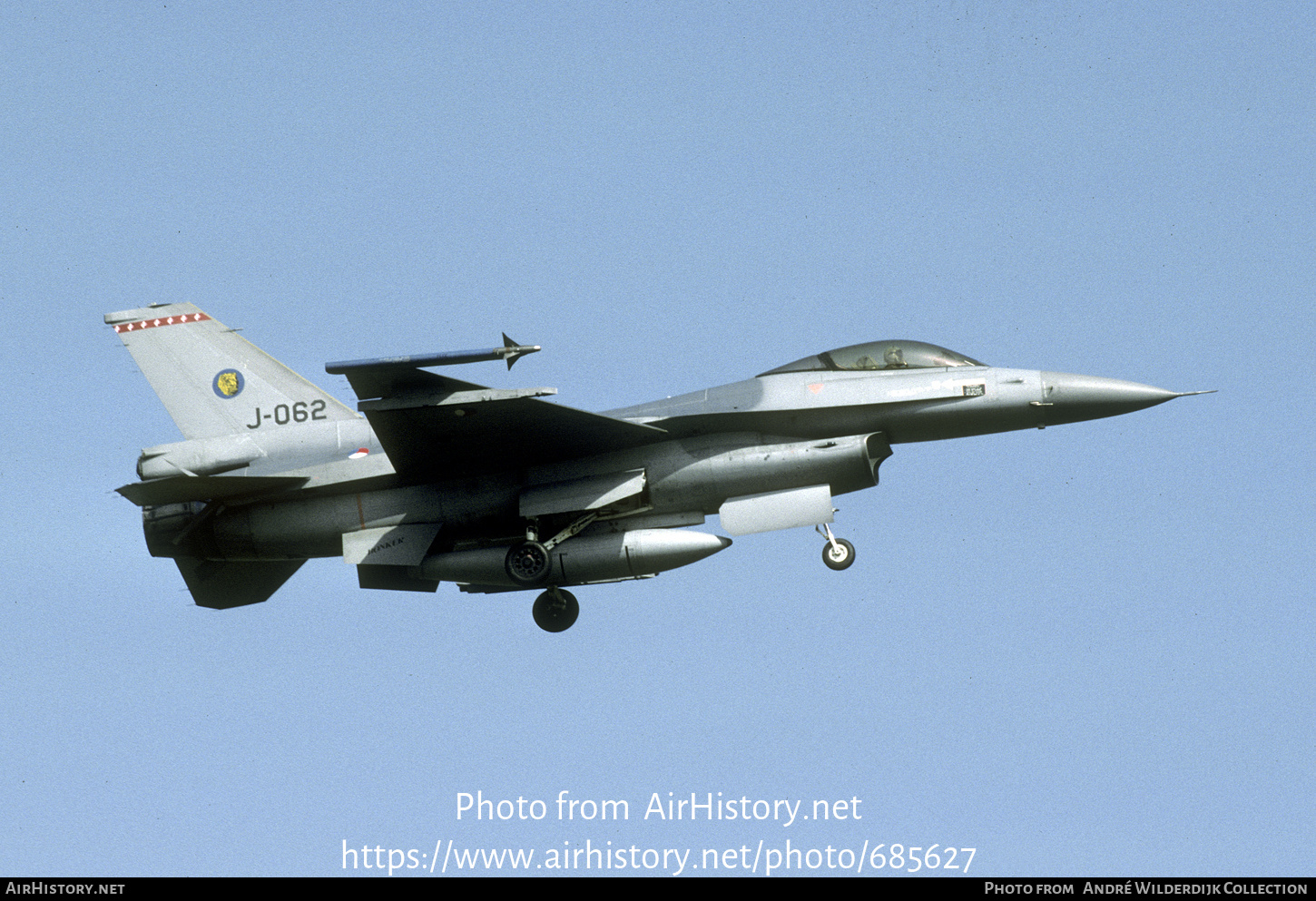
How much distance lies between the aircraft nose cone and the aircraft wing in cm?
486

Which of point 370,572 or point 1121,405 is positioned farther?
point 370,572

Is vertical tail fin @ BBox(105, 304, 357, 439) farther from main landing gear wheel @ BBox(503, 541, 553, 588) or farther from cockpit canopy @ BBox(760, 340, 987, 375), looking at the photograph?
cockpit canopy @ BBox(760, 340, 987, 375)

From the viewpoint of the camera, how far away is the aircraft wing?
62.1 feet

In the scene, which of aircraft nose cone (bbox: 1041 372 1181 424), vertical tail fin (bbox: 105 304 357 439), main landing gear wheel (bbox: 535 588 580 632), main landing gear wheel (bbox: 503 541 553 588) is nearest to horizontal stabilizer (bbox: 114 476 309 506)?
vertical tail fin (bbox: 105 304 357 439)

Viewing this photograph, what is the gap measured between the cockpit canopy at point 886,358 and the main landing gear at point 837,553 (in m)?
2.10

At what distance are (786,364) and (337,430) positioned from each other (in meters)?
6.01

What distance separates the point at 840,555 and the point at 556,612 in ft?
13.4

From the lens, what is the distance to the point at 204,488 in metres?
20.9

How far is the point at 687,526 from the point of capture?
2053 centimetres
